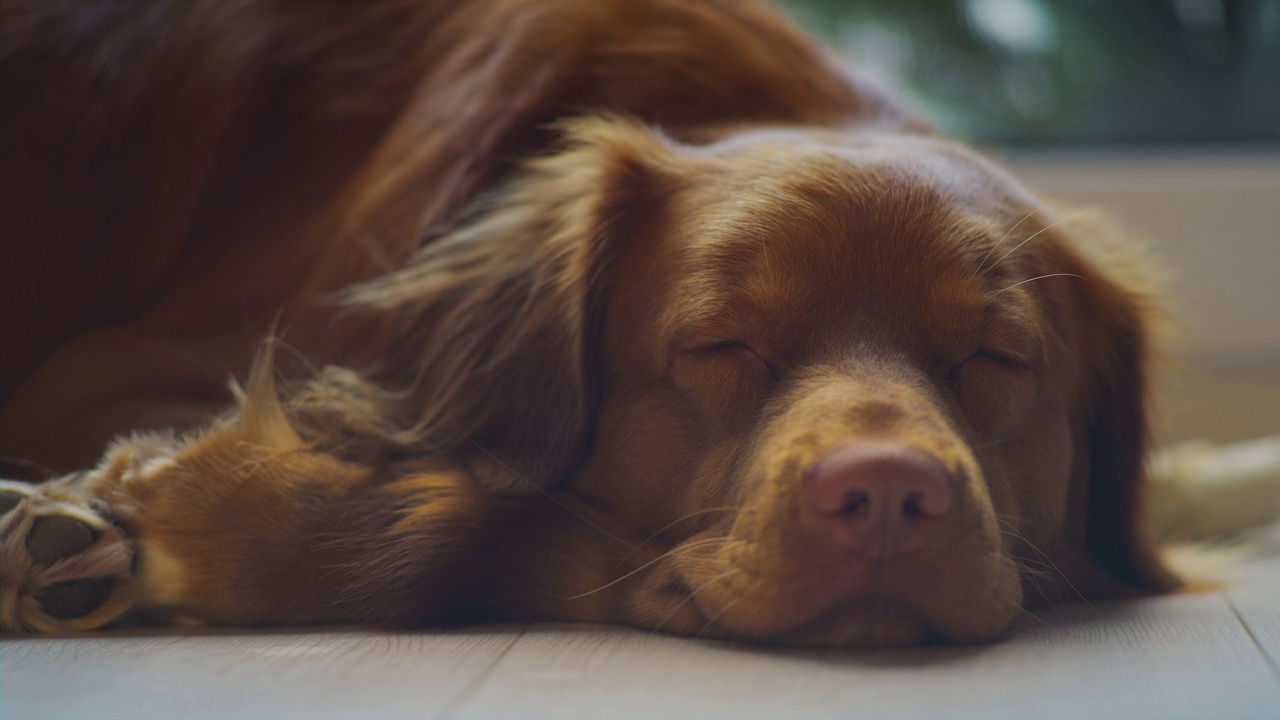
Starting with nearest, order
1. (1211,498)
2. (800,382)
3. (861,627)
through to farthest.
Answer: (861,627) → (800,382) → (1211,498)

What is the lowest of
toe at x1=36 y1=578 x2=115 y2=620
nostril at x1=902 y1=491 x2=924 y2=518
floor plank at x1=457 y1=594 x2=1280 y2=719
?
floor plank at x1=457 y1=594 x2=1280 y2=719

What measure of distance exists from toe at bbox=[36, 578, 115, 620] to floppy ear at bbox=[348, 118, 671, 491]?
1.35 ft

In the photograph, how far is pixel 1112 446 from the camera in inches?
64.1

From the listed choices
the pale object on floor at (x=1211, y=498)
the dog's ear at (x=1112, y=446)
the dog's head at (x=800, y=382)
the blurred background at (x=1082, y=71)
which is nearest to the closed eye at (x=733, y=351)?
the dog's head at (x=800, y=382)

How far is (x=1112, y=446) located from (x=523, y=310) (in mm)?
845

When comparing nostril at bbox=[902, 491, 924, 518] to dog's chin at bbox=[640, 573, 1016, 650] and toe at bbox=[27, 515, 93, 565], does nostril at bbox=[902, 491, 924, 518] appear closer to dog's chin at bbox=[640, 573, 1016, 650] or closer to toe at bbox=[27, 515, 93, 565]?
dog's chin at bbox=[640, 573, 1016, 650]

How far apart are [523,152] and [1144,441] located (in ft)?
3.26

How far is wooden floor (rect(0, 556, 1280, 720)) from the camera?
3.17 feet

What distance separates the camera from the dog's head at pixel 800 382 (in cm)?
114

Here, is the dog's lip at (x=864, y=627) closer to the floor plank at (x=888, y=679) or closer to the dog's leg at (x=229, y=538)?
the floor plank at (x=888, y=679)

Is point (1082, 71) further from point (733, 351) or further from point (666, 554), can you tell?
point (666, 554)

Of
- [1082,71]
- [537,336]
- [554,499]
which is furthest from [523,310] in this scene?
[1082,71]

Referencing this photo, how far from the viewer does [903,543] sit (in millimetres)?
1104

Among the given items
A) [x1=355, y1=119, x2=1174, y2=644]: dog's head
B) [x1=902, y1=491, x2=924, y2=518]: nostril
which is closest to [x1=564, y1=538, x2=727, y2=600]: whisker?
[x1=355, y1=119, x2=1174, y2=644]: dog's head
